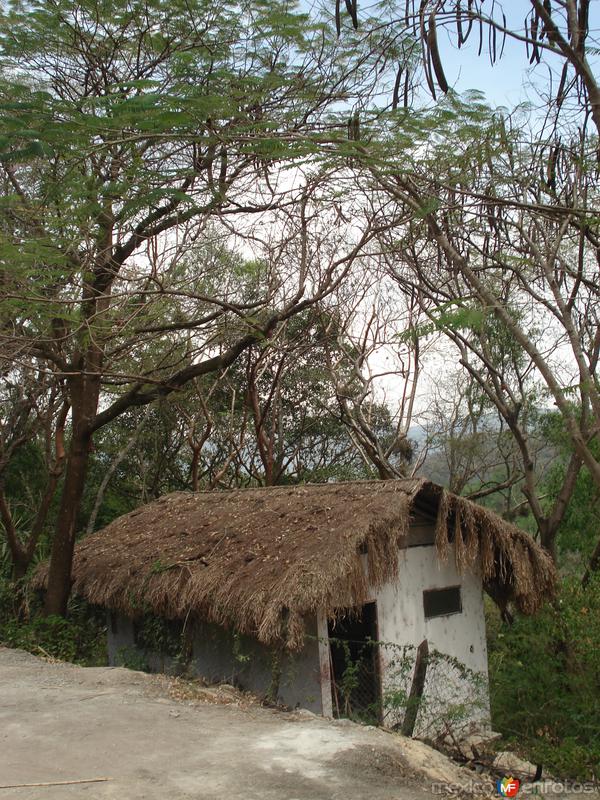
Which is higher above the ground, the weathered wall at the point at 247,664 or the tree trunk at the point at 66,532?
the tree trunk at the point at 66,532

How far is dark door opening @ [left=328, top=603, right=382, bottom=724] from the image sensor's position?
8367 mm

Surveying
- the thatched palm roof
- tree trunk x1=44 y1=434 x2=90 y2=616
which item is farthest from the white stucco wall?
tree trunk x1=44 y1=434 x2=90 y2=616

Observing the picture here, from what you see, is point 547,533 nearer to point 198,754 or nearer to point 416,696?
point 416,696

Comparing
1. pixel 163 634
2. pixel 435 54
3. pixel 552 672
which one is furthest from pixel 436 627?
pixel 435 54

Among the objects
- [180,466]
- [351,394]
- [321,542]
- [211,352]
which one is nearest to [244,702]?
[321,542]

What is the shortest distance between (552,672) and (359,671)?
3014mm

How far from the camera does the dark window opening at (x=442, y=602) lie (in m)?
10.3

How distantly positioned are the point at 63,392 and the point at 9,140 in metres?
8.68

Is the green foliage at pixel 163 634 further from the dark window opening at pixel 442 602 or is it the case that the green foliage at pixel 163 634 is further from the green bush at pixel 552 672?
the green bush at pixel 552 672

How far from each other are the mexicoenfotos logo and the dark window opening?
5.12 meters

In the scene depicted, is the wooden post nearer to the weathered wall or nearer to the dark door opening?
the dark door opening

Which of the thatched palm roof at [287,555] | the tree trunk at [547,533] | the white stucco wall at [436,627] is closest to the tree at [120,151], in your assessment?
the thatched palm roof at [287,555]

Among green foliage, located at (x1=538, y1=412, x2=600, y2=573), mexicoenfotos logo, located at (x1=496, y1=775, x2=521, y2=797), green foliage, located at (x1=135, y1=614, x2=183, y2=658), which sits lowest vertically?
mexicoenfotos logo, located at (x1=496, y1=775, x2=521, y2=797)

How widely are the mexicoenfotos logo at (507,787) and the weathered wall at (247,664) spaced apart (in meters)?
3.46
